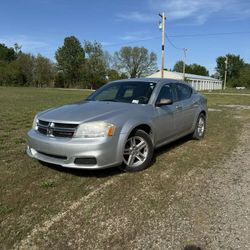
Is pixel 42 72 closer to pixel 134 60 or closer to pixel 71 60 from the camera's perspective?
pixel 71 60

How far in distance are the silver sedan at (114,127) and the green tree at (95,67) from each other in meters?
65.5

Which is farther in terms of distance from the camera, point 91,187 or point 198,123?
point 198,123

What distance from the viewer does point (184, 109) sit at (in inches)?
250

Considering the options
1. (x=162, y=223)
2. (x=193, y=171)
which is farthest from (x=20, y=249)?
(x=193, y=171)

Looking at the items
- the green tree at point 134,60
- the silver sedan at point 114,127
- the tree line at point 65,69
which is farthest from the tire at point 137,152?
the green tree at point 134,60

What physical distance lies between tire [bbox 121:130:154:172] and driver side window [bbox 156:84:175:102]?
37.1 inches

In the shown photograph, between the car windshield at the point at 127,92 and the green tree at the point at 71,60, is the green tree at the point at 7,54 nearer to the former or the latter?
the green tree at the point at 71,60

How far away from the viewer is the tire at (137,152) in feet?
15.5

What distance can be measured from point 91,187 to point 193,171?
5.90 feet

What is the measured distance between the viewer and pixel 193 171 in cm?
500

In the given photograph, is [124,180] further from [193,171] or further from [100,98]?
[100,98]

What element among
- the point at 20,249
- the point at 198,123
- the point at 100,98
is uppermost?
the point at 100,98

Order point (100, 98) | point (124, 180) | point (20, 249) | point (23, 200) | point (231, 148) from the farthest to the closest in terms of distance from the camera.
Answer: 1. point (231, 148)
2. point (100, 98)
3. point (124, 180)
4. point (23, 200)
5. point (20, 249)

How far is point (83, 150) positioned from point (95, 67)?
68.8 metres
